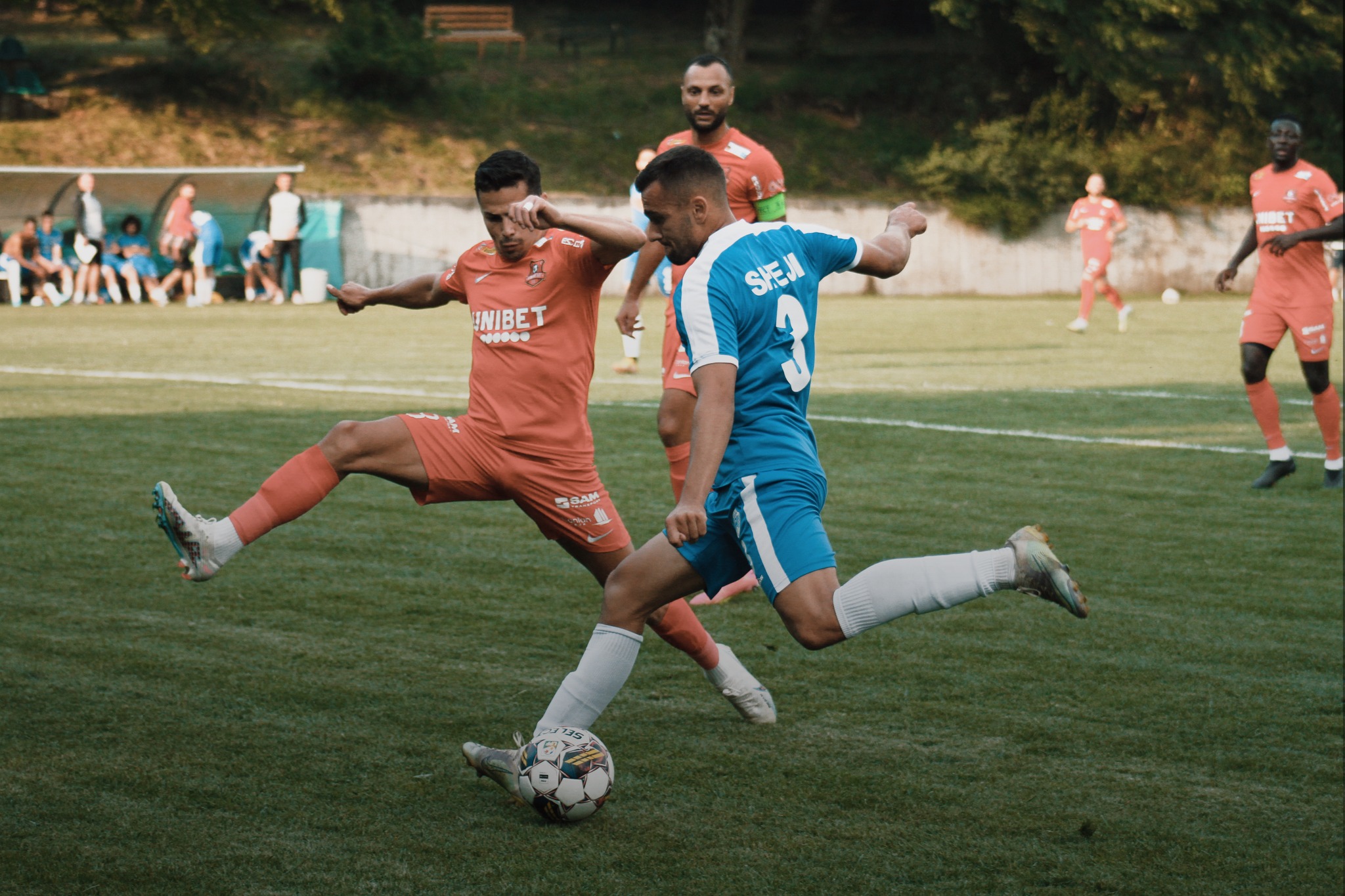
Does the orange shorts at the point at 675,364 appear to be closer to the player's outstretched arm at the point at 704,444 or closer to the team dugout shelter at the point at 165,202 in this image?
the player's outstretched arm at the point at 704,444

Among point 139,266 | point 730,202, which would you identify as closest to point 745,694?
point 730,202

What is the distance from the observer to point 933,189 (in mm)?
35406

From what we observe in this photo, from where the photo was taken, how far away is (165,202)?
86.3ft

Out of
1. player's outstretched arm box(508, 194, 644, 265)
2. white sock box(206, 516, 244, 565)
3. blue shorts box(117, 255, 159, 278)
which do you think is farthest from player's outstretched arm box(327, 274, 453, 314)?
blue shorts box(117, 255, 159, 278)

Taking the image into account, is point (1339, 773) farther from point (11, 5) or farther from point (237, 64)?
point (11, 5)

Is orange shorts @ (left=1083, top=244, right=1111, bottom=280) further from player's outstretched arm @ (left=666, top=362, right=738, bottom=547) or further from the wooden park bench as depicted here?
the wooden park bench

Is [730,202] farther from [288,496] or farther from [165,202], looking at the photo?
[165,202]

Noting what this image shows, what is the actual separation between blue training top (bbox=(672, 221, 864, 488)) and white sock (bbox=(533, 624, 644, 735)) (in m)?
0.53

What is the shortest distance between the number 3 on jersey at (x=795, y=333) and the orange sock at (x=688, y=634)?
1016 millimetres

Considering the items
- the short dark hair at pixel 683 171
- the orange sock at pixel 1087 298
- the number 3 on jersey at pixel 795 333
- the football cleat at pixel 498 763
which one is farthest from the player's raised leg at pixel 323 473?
the orange sock at pixel 1087 298

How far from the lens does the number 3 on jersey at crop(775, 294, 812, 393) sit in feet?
12.5

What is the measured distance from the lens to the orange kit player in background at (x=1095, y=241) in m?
21.2

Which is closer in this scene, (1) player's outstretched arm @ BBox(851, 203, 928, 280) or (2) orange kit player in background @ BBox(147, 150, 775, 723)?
(1) player's outstretched arm @ BBox(851, 203, 928, 280)

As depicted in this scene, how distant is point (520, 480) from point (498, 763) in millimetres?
1002
